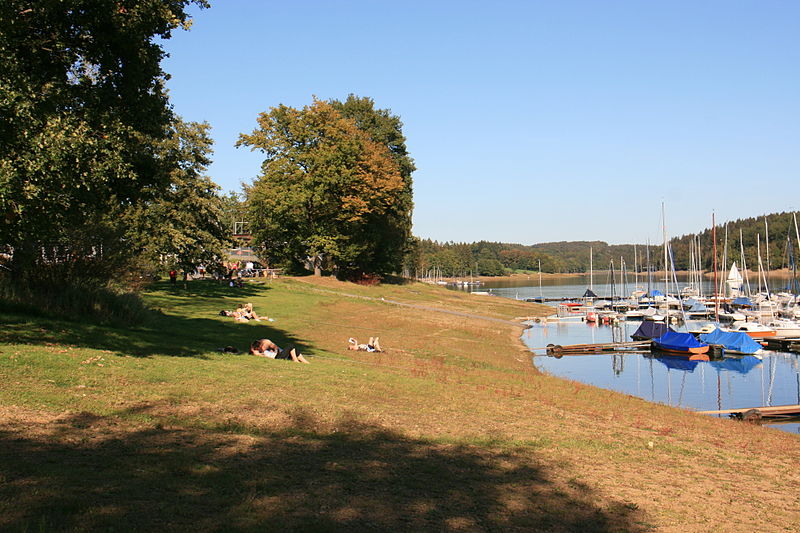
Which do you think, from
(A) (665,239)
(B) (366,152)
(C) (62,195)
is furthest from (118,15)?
(A) (665,239)

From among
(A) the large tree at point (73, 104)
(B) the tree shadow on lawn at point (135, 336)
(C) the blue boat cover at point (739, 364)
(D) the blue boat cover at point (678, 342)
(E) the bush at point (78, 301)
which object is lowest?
(C) the blue boat cover at point (739, 364)

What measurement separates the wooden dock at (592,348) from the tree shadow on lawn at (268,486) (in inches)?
1385

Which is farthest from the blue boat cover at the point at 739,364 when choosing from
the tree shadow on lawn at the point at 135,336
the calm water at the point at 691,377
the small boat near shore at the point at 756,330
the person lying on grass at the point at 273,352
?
the person lying on grass at the point at 273,352

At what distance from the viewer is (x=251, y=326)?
31.5m

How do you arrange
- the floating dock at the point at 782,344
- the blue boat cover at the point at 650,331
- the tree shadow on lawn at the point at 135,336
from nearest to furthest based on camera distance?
1. the tree shadow on lawn at the point at 135,336
2. the floating dock at the point at 782,344
3. the blue boat cover at the point at 650,331

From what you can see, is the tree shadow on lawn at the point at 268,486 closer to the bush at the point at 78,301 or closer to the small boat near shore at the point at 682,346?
the bush at the point at 78,301

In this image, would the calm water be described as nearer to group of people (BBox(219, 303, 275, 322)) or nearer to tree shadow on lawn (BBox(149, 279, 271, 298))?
group of people (BBox(219, 303, 275, 322))

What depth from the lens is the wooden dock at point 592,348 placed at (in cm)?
4569

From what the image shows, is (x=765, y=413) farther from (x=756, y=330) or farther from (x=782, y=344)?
(x=756, y=330)

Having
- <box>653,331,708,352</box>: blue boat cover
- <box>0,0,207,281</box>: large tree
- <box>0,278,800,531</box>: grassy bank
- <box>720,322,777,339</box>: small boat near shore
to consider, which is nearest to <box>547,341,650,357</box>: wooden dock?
<box>653,331,708,352</box>: blue boat cover

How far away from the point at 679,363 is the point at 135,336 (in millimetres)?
36992

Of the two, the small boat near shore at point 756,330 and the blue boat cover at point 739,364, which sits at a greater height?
the small boat near shore at point 756,330

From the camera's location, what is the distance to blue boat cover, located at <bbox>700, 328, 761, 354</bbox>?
152 ft

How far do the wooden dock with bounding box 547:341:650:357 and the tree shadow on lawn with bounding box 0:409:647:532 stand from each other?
35177 millimetres
